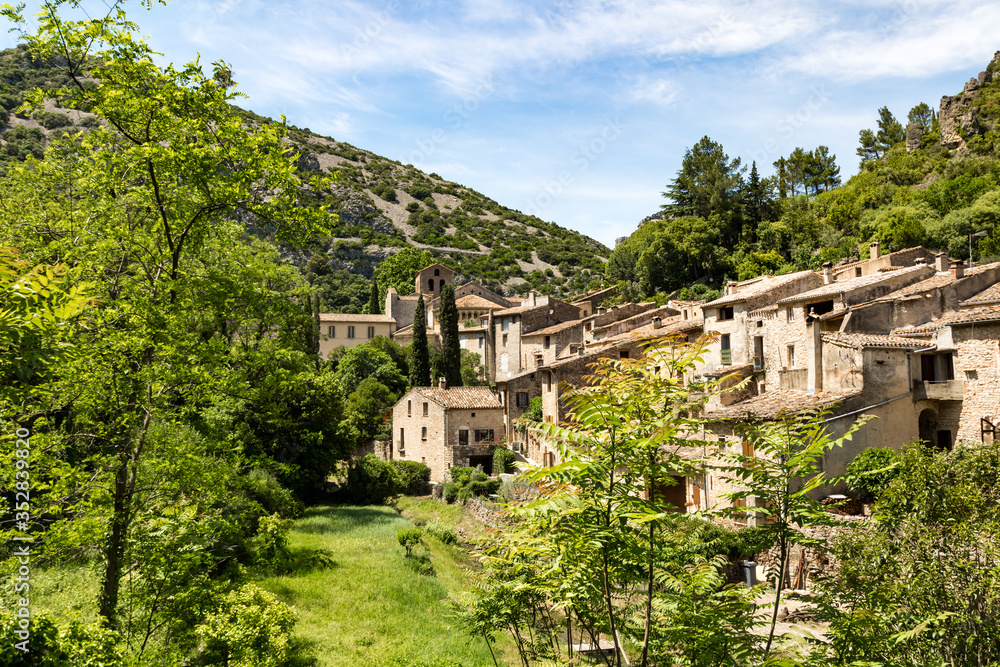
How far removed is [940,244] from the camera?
147 ft

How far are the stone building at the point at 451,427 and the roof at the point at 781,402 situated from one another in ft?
63.3

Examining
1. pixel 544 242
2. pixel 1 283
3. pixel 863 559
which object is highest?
pixel 544 242

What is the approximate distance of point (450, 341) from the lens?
51656 mm

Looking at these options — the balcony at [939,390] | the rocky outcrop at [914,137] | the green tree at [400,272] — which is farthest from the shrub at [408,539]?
the rocky outcrop at [914,137]

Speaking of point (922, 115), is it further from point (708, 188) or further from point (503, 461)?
point (503, 461)

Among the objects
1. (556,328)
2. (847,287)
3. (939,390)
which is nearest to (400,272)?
(556,328)

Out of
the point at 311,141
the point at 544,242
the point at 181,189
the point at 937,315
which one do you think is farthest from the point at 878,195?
the point at 311,141

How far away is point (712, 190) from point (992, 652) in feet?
212

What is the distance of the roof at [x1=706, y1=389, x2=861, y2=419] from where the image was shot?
21578 millimetres

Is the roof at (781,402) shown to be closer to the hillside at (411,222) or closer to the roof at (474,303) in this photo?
the roof at (474,303)

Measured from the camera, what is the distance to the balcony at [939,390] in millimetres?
21844

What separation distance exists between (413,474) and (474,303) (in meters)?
31.3

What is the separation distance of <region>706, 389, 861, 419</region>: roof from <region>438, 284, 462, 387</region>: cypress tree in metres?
27.8

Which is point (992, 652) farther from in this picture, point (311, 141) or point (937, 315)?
point (311, 141)
